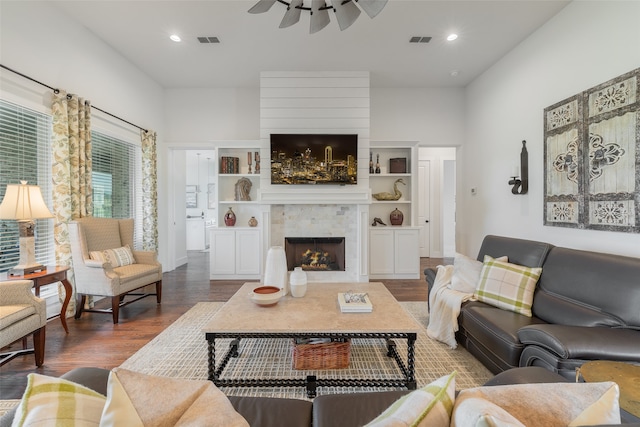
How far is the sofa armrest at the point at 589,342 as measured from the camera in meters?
1.48

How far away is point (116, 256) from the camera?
3295 mm

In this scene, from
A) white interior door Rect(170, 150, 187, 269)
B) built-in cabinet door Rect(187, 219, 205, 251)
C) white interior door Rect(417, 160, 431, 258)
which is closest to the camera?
white interior door Rect(170, 150, 187, 269)

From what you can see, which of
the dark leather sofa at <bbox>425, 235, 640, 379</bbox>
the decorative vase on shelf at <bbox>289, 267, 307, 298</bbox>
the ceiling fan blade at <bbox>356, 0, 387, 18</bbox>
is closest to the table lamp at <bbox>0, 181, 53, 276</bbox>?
the decorative vase on shelf at <bbox>289, 267, 307, 298</bbox>

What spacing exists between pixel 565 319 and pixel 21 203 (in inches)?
166

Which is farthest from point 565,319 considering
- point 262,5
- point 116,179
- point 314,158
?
point 116,179

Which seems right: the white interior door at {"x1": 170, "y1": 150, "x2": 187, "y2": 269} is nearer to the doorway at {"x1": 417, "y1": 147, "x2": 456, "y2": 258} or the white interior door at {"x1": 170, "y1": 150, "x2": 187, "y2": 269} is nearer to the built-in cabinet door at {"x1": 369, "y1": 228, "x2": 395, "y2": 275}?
the built-in cabinet door at {"x1": 369, "y1": 228, "x2": 395, "y2": 275}

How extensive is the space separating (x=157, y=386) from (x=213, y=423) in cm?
17

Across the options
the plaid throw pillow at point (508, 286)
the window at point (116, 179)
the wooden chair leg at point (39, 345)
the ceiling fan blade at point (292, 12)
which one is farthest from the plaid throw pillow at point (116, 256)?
the plaid throw pillow at point (508, 286)

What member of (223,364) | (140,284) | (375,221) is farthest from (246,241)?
(223,364)

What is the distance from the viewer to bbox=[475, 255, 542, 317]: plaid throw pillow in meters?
2.21

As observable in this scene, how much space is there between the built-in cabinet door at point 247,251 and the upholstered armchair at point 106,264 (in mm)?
1335

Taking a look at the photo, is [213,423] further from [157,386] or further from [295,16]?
[295,16]

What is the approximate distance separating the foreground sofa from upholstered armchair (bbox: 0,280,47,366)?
1.43 meters

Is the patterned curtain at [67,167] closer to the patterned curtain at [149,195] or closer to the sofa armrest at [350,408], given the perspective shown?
the patterned curtain at [149,195]
